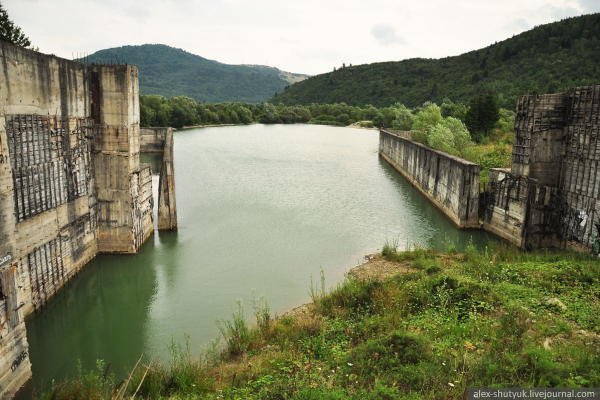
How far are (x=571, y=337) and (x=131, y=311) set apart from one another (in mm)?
10417

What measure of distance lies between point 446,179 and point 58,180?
17.0 metres

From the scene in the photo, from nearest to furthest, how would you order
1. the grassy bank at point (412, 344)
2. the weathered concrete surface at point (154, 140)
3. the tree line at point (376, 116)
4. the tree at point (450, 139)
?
the grassy bank at point (412, 344), the tree at point (450, 139), the tree line at point (376, 116), the weathered concrete surface at point (154, 140)

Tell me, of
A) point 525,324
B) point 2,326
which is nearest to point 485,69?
A: point 525,324

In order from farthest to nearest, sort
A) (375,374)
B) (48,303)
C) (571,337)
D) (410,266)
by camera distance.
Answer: (410,266)
(48,303)
(571,337)
(375,374)

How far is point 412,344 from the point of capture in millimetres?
7062

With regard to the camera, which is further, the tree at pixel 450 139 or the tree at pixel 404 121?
the tree at pixel 404 121

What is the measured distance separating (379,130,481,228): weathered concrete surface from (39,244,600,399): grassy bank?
22.2 ft

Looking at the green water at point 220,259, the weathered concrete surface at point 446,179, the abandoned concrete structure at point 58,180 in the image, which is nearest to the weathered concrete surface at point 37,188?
the abandoned concrete structure at point 58,180

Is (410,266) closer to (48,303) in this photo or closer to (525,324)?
(525,324)

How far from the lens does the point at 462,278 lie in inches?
401

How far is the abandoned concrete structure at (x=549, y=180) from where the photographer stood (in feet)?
43.9

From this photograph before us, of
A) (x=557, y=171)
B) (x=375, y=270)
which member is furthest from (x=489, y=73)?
(x=375, y=270)

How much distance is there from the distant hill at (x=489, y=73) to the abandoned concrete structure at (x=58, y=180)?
2032 cm

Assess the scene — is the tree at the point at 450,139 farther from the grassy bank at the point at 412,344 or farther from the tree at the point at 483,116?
the grassy bank at the point at 412,344
